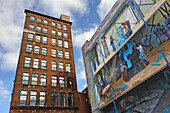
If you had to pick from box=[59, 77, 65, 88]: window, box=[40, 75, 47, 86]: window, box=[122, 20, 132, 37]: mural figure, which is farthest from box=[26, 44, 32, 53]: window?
box=[122, 20, 132, 37]: mural figure

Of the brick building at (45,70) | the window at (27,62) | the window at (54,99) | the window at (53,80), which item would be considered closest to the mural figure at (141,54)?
the brick building at (45,70)

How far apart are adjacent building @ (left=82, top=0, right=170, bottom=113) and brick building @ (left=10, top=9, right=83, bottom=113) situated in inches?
295

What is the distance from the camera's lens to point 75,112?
28.2m

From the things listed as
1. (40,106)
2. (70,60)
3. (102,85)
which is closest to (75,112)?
(40,106)

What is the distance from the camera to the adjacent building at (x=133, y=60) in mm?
13828

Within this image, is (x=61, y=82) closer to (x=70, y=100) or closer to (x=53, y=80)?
(x=53, y=80)

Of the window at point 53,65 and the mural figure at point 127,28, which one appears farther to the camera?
the window at point 53,65

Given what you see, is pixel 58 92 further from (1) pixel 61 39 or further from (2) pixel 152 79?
(2) pixel 152 79

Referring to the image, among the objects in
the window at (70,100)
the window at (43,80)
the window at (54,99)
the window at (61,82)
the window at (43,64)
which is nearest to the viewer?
the window at (54,99)

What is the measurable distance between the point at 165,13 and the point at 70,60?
79.9 ft

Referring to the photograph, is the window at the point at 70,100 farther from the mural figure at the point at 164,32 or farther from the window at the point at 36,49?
the mural figure at the point at 164,32

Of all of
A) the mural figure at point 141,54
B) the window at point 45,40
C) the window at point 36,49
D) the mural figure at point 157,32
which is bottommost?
the mural figure at point 141,54

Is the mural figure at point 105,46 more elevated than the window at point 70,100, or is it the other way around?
the mural figure at point 105,46

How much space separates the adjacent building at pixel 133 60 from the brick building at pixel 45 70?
7.48 metres
